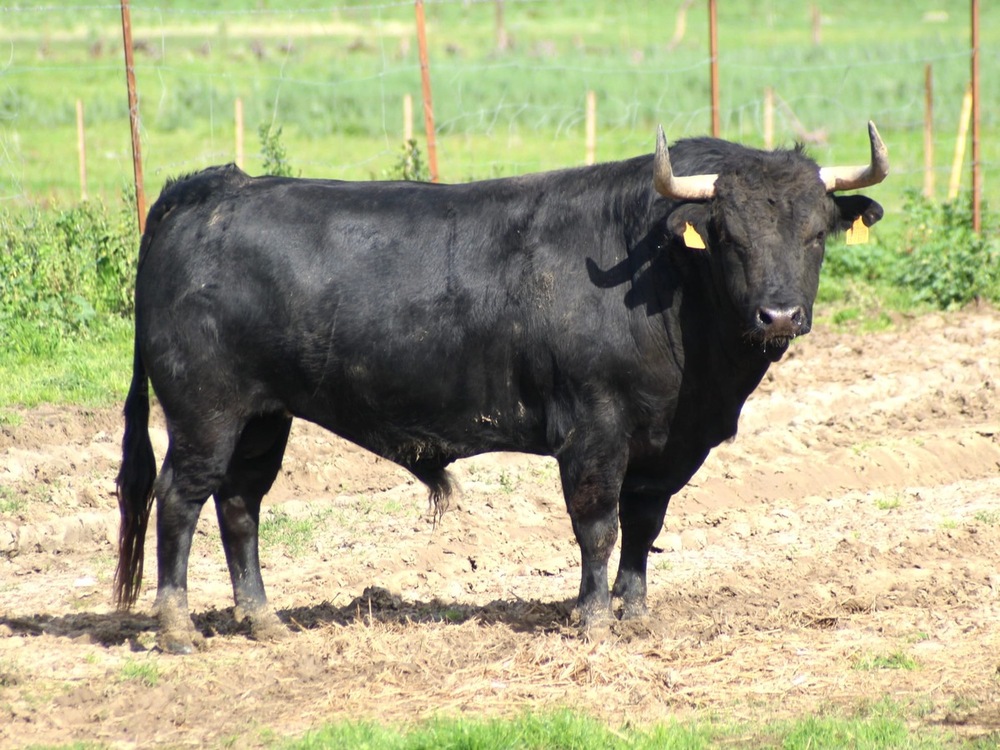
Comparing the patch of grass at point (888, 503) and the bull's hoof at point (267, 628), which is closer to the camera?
the bull's hoof at point (267, 628)

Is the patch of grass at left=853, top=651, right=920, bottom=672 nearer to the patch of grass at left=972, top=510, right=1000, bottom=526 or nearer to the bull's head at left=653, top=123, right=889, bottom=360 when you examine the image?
the bull's head at left=653, top=123, right=889, bottom=360

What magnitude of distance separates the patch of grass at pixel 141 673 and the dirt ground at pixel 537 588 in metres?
0.02

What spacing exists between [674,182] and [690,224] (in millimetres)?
210

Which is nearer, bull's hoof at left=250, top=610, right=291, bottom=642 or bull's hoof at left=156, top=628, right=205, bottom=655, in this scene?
bull's hoof at left=156, top=628, right=205, bottom=655

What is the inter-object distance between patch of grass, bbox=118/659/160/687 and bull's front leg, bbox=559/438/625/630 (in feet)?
6.88

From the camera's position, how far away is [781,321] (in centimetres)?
603

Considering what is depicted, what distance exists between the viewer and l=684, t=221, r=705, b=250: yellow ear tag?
6.25m

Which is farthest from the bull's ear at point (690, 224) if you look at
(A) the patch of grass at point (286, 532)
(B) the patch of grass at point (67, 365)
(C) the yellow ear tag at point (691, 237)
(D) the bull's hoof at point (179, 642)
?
(B) the patch of grass at point (67, 365)

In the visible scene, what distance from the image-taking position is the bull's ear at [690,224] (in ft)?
20.5

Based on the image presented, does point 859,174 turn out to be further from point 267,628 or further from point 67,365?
point 67,365

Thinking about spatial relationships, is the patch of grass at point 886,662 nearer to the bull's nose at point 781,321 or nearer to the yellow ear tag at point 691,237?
the bull's nose at point 781,321

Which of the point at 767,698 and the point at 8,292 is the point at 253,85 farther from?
the point at 767,698

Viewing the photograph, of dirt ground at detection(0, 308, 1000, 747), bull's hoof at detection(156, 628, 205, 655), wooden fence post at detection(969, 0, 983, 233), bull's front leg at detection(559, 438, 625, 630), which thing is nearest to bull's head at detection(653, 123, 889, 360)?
bull's front leg at detection(559, 438, 625, 630)

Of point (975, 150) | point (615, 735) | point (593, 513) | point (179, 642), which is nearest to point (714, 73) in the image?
point (975, 150)
